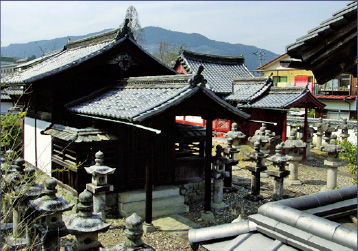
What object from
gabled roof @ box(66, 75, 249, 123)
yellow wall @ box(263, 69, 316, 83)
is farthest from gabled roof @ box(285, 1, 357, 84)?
yellow wall @ box(263, 69, 316, 83)

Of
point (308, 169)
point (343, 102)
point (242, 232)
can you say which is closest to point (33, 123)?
point (242, 232)

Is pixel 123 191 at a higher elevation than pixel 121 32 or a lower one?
lower

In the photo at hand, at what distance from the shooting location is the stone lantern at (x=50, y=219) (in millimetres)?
5008

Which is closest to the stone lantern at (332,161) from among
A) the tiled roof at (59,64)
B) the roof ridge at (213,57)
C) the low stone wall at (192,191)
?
the low stone wall at (192,191)

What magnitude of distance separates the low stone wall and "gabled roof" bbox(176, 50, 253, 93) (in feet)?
45.8

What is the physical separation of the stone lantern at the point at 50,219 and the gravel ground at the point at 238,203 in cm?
96

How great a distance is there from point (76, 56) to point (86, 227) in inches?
367

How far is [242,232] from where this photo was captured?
3961mm

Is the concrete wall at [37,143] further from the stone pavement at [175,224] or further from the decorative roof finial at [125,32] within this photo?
the stone pavement at [175,224]

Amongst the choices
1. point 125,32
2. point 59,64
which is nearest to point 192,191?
point 125,32

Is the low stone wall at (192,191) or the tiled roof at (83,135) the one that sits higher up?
the tiled roof at (83,135)

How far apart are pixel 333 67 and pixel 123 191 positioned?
718 centimetres

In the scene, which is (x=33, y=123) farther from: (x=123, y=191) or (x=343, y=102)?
(x=343, y=102)

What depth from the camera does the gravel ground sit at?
320 inches
